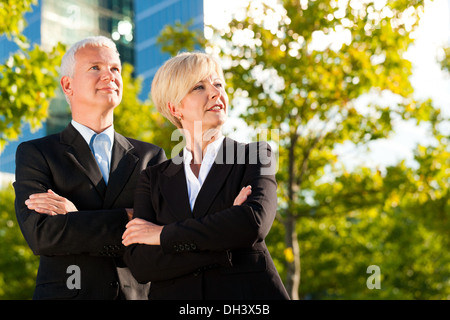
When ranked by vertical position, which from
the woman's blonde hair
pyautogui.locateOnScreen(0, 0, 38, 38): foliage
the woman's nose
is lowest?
the woman's nose

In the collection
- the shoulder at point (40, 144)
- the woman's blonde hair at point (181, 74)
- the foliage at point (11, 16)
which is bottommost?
the shoulder at point (40, 144)

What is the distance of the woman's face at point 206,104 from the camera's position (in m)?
3.23

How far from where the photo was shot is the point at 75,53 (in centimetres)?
372

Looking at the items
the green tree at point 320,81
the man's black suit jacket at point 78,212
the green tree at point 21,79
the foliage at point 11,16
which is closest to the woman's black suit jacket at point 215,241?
the man's black suit jacket at point 78,212

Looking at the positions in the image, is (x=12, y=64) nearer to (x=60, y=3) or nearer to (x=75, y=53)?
(x=75, y=53)

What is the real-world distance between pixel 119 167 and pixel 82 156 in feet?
0.79

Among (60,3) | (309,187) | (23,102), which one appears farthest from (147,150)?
(60,3)

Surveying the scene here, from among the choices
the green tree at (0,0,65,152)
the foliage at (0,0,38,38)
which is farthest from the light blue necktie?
the foliage at (0,0,38,38)

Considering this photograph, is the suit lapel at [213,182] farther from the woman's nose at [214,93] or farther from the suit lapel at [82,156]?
the suit lapel at [82,156]

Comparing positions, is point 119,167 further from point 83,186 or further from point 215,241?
point 215,241

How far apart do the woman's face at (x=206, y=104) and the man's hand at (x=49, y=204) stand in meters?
0.88

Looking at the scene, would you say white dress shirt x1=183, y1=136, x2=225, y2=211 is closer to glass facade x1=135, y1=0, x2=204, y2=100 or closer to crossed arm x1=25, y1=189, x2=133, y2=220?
crossed arm x1=25, y1=189, x2=133, y2=220

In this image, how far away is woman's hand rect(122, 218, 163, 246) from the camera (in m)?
3.04

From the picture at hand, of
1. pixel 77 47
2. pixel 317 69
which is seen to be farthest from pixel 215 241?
pixel 317 69
